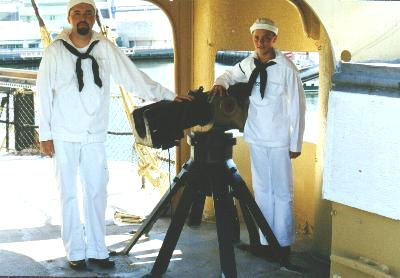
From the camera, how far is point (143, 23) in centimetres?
5897

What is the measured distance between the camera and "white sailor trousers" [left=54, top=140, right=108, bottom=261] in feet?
15.8

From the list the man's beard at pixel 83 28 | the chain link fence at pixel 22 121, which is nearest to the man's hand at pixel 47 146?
the man's beard at pixel 83 28

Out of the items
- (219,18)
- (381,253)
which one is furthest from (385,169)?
(219,18)

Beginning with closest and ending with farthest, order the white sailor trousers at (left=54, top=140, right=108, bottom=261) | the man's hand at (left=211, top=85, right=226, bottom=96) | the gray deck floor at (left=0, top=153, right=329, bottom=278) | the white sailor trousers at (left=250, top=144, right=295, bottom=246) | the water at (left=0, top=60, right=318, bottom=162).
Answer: the man's hand at (left=211, top=85, right=226, bottom=96)
the white sailor trousers at (left=54, top=140, right=108, bottom=261)
the gray deck floor at (left=0, top=153, right=329, bottom=278)
the white sailor trousers at (left=250, top=144, right=295, bottom=246)
the water at (left=0, top=60, right=318, bottom=162)

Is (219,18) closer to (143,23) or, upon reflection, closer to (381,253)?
(381,253)

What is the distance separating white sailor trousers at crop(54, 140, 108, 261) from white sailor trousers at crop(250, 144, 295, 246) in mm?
1330

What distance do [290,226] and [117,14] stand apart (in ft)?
189

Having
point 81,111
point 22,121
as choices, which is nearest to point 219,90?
point 81,111

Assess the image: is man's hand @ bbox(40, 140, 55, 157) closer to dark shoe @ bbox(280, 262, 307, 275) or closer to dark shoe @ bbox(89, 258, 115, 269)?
dark shoe @ bbox(89, 258, 115, 269)

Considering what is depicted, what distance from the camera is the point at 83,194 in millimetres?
4938

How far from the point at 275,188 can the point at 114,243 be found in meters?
1.64

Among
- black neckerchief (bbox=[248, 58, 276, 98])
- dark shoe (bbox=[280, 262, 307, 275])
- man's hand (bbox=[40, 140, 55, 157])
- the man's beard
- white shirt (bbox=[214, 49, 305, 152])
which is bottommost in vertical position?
dark shoe (bbox=[280, 262, 307, 275])

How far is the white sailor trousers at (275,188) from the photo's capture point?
16.8 ft

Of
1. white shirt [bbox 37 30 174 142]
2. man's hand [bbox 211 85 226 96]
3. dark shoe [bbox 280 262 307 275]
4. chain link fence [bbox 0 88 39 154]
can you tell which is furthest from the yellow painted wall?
chain link fence [bbox 0 88 39 154]
